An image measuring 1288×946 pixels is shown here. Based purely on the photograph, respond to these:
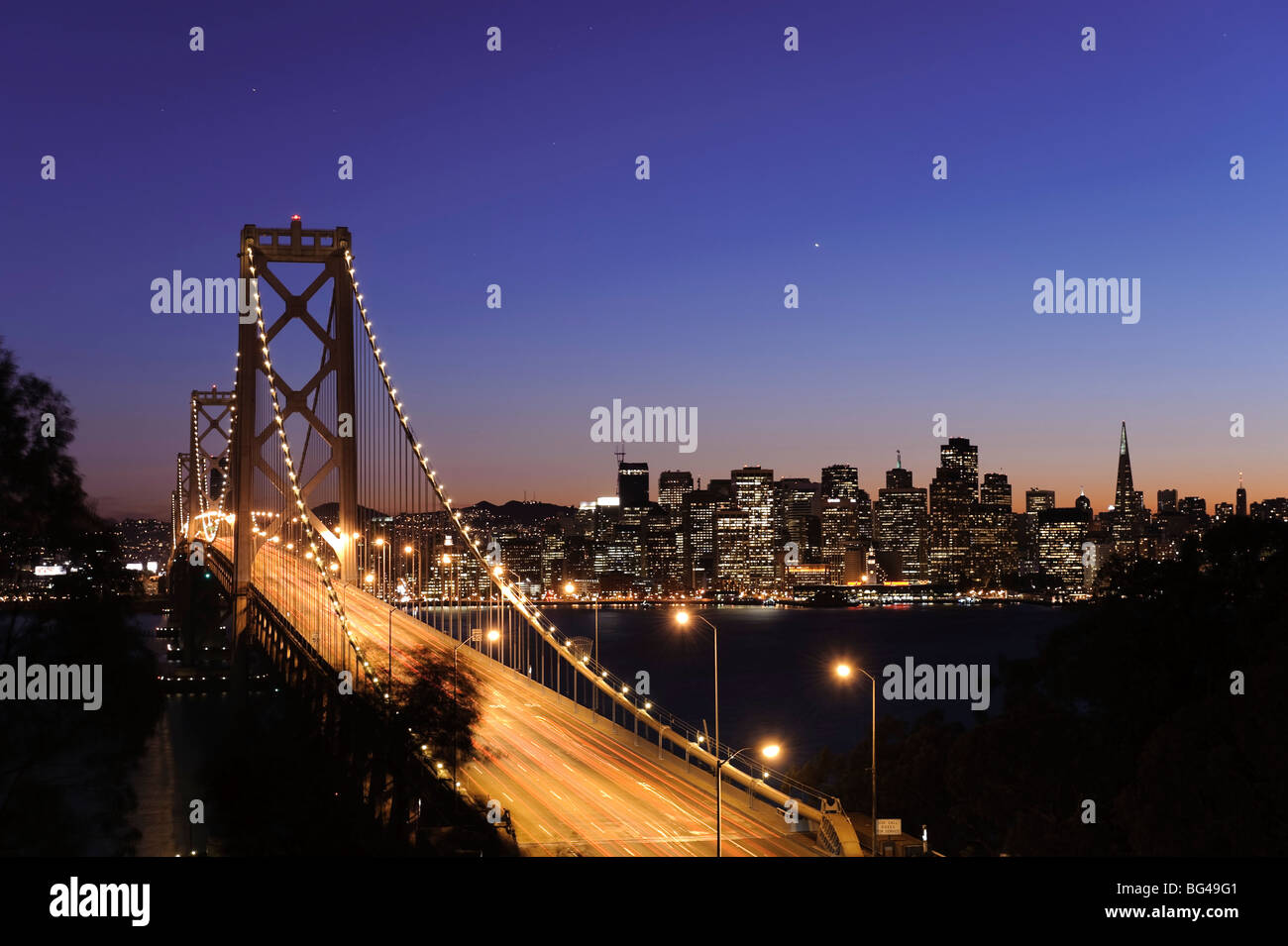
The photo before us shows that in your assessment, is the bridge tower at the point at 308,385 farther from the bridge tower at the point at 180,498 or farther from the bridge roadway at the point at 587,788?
the bridge tower at the point at 180,498

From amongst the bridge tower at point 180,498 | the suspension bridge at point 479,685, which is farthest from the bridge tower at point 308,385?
the bridge tower at point 180,498

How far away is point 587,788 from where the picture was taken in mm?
25875

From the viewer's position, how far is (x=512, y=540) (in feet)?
614

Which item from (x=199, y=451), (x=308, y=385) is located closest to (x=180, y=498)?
(x=199, y=451)

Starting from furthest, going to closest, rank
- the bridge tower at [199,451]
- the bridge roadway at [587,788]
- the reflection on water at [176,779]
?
the bridge tower at [199,451] < the reflection on water at [176,779] < the bridge roadway at [587,788]

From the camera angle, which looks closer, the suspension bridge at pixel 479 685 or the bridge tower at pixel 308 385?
the suspension bridge at pixel 479 685

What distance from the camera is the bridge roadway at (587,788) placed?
21156 mm

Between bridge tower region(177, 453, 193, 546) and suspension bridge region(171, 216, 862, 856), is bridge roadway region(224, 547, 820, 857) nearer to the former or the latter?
suspension bridge region(171, 216, 862, 856)

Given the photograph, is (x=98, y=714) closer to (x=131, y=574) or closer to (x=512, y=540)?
(x=131, y=574)

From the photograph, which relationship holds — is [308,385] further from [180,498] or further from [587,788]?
[180,498]

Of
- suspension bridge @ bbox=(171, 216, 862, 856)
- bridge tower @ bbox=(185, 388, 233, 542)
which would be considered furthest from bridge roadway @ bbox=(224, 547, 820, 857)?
bridge tower @ bbox=(185, 388, 233, 542)

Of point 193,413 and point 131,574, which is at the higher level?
point 193,413
